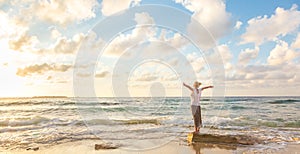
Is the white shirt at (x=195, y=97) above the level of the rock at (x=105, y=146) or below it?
above

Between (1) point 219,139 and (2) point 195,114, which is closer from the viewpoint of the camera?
(1) point 219,139

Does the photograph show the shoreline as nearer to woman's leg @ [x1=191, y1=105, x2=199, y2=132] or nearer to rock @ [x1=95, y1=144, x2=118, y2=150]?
rock @ [x1=95, y1=144, x2=118, y2=150]

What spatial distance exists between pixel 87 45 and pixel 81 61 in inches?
19.1

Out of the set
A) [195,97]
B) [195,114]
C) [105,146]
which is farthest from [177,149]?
[105,146]

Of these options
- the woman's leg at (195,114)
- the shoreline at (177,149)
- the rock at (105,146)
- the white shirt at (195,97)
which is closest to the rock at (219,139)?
the shoreline at (177,149)

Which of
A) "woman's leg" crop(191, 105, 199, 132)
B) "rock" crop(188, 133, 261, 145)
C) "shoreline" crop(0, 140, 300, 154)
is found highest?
"woman's leg" crop(191, 105, 199, 132)

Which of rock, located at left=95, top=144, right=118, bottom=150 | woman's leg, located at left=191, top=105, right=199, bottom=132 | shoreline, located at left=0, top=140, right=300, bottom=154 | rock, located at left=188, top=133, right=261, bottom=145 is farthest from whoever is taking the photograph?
woman's leg, located at left=191, top=105, right=199, bottom=132

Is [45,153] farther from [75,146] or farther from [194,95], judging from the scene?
[194,95]

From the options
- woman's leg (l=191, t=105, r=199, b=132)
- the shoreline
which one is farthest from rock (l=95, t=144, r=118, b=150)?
woman's leg (l=191, t=105, r=199, b=132)

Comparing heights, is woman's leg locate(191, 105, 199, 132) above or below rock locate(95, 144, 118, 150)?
above

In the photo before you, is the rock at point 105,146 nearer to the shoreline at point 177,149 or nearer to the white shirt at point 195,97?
the shoreline at point 177,149

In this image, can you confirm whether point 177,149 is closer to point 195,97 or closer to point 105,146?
point 195,97

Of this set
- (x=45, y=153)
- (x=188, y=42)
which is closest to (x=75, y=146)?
(x=45, y=153)

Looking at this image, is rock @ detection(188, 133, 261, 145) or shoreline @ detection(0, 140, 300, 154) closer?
shoreline @ detection(0, 140, 300, 154)
